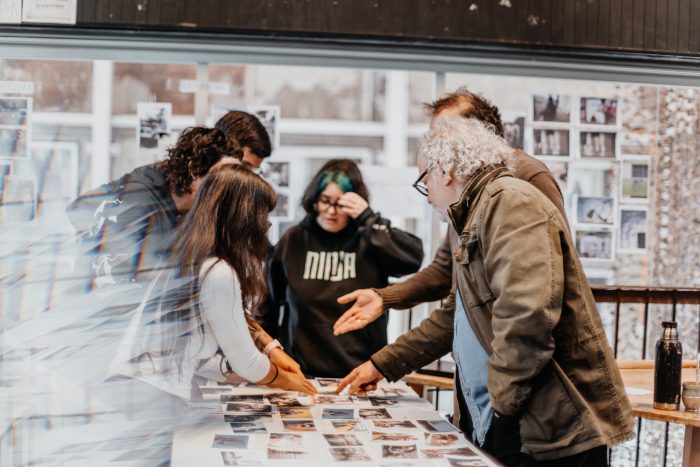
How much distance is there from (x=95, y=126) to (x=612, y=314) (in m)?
3.03

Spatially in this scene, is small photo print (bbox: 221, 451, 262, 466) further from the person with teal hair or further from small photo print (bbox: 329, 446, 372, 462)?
the person with teal hair

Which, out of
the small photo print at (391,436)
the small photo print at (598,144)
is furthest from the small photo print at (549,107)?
the small photo print at (391,436)

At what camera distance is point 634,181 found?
4172 mm

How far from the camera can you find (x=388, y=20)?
367 centimetres

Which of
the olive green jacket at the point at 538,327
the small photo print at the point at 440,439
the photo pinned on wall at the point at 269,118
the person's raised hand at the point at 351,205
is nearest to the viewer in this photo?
the olive green jacket at the point at 538,327

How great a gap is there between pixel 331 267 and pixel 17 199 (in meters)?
1.19

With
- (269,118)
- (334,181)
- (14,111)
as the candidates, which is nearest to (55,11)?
(14,111)

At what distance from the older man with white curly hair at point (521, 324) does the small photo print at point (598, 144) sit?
2.22 meters

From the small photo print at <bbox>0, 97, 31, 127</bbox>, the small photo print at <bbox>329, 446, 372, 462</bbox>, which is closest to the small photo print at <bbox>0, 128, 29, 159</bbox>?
the small photo print at <bbox>0, 97, 31, 127</bbox>

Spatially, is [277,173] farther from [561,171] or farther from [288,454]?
[288,454]

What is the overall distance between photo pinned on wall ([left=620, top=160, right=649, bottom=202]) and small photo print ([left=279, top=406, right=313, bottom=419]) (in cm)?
265

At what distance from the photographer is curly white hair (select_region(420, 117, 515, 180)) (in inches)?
79.1

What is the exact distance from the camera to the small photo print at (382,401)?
2.28m

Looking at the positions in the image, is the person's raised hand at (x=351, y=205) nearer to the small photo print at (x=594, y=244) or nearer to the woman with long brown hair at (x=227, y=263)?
the woman with long brown hair at (x=227, y=263)
